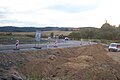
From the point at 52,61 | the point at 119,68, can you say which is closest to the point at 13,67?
the point at 52,61

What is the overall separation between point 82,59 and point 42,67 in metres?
7.68

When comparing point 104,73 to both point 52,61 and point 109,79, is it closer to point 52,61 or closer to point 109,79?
point 109,79

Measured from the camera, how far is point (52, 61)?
87.2 feet

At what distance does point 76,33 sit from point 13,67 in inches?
4536

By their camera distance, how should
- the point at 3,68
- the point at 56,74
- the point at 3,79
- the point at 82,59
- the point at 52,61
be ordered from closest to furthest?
the point at 3,79
the point at 3,68
the point at 56,74
the point at 52,61
the point at 82,59

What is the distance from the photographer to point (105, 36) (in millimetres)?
131875

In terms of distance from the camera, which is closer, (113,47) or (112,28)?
(113,47)

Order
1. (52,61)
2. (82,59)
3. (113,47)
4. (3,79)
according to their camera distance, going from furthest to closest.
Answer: (113,47), (82,59), (52,61), (3,79)

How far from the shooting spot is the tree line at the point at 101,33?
131 meters

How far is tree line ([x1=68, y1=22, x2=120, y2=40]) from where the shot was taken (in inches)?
5167

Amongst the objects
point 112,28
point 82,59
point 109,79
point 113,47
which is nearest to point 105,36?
point 112,28

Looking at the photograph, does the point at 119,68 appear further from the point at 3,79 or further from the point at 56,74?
the point at 3,79

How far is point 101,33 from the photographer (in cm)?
13388

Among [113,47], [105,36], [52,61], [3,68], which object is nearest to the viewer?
[3,68]
